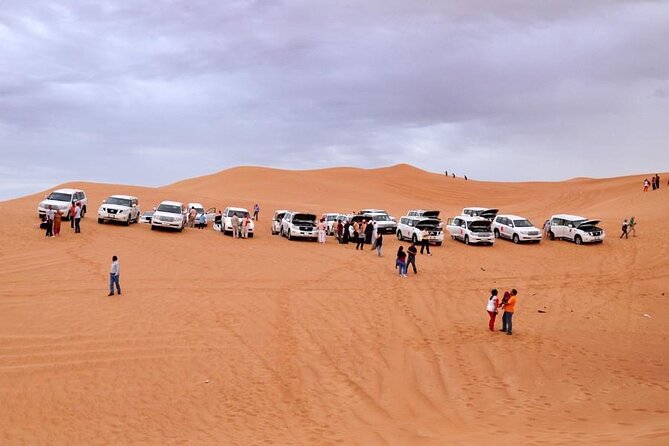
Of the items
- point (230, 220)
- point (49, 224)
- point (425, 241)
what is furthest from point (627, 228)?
point (49, 224)

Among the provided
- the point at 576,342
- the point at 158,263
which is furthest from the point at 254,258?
the point at 576,342

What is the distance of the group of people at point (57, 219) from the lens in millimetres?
29062

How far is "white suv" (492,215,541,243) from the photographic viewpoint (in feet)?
116

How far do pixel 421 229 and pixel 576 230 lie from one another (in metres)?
9.41

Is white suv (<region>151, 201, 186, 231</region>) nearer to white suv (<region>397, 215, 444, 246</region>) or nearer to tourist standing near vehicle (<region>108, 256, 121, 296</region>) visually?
white suv (<region>397, 215, 444, 246</region>)

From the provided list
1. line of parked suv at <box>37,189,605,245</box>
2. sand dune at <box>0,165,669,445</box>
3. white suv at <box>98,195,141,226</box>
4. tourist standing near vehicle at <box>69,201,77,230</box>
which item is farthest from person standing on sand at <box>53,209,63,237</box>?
white suv at <box>98,195,141,226</box>

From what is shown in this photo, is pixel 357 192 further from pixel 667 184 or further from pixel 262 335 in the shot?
pixel 262 335

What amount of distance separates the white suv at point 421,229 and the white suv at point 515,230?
450 cm

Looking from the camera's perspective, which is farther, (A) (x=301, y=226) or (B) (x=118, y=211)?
(A) (x=301, y=226)

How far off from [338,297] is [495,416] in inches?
423

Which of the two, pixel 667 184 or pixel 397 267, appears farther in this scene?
pixel 667 184

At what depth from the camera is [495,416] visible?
10938mm

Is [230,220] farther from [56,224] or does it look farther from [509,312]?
[509,312]

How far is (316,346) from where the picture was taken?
609 inches
